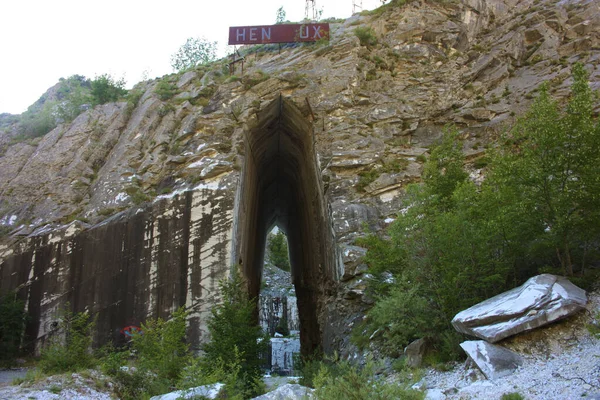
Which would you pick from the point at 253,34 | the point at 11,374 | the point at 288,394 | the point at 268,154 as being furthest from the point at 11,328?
the point at 253,34

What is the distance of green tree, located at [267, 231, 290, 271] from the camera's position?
60.0 metres

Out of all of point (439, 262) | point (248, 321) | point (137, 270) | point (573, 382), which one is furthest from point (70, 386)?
point (573, 382)

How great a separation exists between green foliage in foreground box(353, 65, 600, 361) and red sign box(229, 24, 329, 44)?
18.2 metres

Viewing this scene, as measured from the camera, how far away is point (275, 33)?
2948cm

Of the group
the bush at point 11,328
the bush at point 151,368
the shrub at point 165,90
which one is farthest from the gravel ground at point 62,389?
the shrub at point 165,90

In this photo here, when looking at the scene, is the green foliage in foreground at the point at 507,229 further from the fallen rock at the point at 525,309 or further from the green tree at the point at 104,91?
the green tree at the point at 104,91

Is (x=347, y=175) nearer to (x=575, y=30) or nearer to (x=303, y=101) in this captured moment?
(x=303, y=101)

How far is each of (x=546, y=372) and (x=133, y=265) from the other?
624 inches

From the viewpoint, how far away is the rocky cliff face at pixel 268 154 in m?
19.6

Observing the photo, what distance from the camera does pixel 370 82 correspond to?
25891mm

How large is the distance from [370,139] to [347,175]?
2.49 meters

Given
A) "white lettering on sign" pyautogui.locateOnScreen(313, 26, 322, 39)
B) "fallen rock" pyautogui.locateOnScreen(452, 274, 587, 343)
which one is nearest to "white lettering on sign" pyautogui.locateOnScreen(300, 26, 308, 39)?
"white lettering on sign" pyautogui.locateOnScreen(313, 26, 322, 39)

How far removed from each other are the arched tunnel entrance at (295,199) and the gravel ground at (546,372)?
11.2 m

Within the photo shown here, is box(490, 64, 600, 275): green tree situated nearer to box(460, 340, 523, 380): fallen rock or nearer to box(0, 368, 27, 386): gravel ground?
box(460, 340, 523, 380): fallen rock
